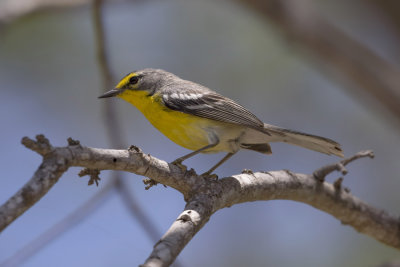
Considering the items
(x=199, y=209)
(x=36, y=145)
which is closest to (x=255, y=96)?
(x=199, y=209)

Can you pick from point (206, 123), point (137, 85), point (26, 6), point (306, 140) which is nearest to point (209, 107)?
point (206, 123)

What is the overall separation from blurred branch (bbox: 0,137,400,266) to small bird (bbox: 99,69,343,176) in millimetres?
491

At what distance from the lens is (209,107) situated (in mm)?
4887

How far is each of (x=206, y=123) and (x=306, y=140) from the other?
109cm

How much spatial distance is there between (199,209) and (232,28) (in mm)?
7525

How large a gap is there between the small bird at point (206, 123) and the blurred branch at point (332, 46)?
2.91m

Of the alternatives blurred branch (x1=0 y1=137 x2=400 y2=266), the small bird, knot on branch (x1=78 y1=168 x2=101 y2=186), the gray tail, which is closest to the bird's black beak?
the small bird

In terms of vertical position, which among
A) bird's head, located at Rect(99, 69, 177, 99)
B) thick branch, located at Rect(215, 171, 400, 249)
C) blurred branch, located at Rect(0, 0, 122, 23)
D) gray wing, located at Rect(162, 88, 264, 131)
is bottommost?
thick branch, located at Rect(215, 171, 400, 249)

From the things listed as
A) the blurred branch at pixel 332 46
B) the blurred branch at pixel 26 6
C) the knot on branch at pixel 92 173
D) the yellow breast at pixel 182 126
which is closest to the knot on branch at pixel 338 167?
the yellow breast at pixel 182 126

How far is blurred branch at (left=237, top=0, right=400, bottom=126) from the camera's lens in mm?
7223

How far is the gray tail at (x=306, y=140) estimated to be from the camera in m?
4.65

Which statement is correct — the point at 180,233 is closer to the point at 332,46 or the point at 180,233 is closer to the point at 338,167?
the point at 338,167

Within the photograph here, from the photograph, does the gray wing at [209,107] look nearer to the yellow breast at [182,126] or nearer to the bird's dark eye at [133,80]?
the yellow breast at [182,126]

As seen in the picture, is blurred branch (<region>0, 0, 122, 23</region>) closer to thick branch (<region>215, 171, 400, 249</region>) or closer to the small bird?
the small bird
